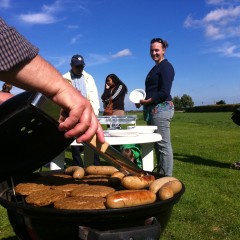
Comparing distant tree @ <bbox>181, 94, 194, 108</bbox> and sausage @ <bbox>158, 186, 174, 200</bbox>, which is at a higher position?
distant tree @ <bbox>181, 94, 194, 108</bbox>

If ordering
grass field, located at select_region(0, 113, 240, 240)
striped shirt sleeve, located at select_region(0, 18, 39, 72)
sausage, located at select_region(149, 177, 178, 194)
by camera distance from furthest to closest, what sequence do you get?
grass field, located at select_region(0, 113, 240, 240)
sausage, located at select_region(149, 177, 178, 194)
striped shirt sleeve, located at select_region(0, 18, 39, 72)

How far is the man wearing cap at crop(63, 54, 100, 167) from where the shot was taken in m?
7.00

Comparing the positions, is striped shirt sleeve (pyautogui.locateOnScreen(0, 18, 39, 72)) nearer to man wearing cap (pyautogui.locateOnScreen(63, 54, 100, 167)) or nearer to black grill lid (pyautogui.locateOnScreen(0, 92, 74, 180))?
black grill lid (pyautogui.locateOnScreen(0, 92, 74, 180))

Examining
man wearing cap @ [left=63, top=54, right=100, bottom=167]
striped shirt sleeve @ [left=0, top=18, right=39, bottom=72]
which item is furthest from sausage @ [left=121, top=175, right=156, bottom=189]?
man wearing cap @ [left=63, top=54, right=100, bottom=167]

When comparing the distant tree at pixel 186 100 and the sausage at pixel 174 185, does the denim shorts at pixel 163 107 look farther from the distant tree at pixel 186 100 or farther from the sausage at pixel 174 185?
the distant tree at pixel 186 100

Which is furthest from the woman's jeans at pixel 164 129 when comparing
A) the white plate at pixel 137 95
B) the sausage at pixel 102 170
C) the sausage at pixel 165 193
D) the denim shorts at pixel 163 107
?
the sausage at pixel 165 193

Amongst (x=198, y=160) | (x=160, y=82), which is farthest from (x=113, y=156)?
(x=198, y=160)

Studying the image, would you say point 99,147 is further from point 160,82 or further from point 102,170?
point 160,82

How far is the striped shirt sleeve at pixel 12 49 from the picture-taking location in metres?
1.35

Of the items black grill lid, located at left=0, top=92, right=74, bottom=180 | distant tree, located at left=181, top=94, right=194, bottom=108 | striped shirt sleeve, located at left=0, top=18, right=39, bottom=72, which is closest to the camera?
striped shirt sleeve, located at left=0, top=18, right=39, bottom=72

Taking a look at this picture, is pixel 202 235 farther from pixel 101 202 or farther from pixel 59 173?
pixel 101 202

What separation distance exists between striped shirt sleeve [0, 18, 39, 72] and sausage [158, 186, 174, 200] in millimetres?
990

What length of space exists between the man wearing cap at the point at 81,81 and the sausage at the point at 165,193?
17.0 feet

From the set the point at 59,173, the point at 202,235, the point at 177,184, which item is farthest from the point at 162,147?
the point at 177,184
